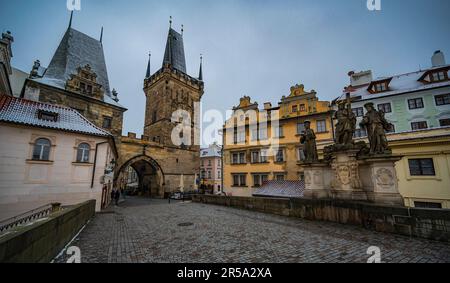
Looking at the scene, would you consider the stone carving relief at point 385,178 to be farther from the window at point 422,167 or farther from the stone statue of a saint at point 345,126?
the window at point 422,167

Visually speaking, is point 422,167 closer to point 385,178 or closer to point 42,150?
point 385,178

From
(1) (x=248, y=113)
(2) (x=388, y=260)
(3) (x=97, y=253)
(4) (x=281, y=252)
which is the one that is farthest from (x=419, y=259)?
(1) (x=248, y=113)

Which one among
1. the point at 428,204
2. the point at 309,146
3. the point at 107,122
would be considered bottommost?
the point at 428,204

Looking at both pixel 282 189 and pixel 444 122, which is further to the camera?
pixel 444 122

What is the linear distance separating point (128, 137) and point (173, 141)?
24.3 feet

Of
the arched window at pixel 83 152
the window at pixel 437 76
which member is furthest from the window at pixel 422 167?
the arched window at pixel 83 152

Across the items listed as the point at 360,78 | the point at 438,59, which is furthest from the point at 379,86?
the point at 438,59

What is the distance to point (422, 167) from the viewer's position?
12.4 metres

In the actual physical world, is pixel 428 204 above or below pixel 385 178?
below

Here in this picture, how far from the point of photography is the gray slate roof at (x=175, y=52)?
1454 inches

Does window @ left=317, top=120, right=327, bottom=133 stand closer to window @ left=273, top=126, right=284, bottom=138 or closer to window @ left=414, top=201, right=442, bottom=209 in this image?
window @ left=273, top=126, right=284, bottom=138

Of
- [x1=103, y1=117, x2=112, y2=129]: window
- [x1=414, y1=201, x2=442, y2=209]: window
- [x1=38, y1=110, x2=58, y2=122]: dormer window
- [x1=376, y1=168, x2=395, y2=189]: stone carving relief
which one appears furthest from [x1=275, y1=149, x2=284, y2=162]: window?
[x1=103, y1=117, x2=112, y2=129]: window

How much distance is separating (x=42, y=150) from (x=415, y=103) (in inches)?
1171
